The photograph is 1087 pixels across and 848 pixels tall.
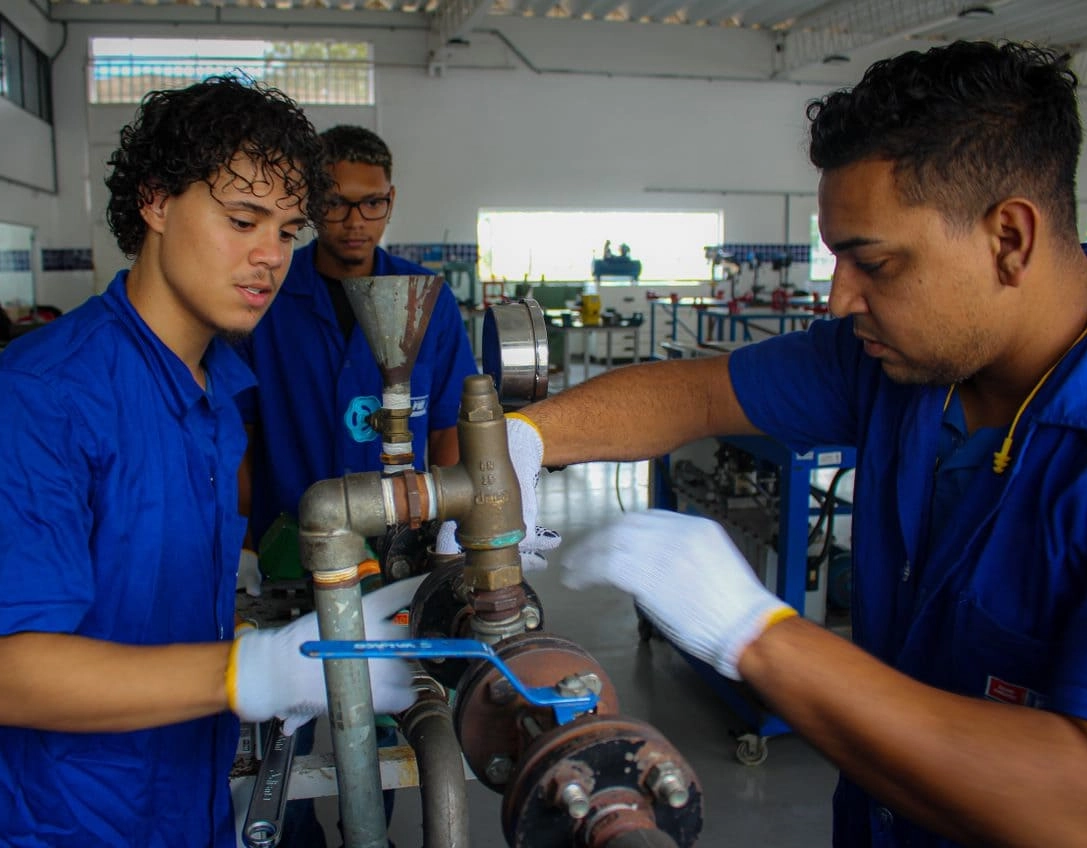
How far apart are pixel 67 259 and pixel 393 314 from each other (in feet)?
28.8

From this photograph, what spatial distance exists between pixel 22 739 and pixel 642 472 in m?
4.87

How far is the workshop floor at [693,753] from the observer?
211 cm

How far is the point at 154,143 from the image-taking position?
42.3 inches

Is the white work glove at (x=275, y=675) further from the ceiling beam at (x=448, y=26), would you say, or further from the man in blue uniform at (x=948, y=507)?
the ceiling beam at (x=448, y=26)

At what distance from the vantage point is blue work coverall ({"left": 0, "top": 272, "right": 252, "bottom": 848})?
82cm

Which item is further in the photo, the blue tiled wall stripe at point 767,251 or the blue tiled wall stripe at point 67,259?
the blue tiled wall stripe at point 767,251

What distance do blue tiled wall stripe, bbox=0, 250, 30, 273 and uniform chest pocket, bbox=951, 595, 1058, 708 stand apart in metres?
8.30

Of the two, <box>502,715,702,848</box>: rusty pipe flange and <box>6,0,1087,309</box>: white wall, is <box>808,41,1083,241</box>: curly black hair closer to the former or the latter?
<box>502,715,702,848</box>: rusty pipe flange

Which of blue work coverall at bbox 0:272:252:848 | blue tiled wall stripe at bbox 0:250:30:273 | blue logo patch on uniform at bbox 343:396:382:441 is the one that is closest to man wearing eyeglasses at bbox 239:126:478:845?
blue logo patch on uniform at bbox 343:396:382:441

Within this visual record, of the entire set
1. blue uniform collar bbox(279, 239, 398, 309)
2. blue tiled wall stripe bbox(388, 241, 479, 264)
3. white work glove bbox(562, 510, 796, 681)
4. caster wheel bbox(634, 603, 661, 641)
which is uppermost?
blue tiled wall stripe bbox(388, 241, 479, 264)

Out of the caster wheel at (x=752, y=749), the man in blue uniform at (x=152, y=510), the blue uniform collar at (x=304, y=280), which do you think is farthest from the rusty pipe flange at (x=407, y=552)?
the caster wheel at (x=752, y=749)

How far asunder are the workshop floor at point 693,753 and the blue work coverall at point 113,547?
0.83m

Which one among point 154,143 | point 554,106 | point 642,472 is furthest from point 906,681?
point 554,106

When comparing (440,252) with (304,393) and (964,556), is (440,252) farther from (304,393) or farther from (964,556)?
(964,556)
